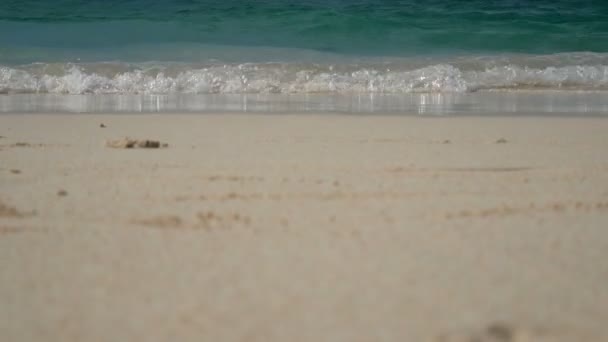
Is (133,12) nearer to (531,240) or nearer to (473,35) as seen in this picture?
(473,35)

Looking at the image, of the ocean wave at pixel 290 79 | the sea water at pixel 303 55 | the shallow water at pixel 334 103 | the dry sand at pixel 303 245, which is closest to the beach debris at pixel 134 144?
the dry sand at pixel 303 245

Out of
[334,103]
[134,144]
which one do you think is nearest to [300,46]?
[334,103]

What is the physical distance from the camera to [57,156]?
2.64 metres

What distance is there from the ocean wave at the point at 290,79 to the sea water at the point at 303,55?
2 centimetres

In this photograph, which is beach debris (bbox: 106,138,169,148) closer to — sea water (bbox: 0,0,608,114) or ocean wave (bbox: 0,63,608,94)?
sea water (bbox: 0,0,608,114)

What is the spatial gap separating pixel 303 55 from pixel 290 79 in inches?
92.9

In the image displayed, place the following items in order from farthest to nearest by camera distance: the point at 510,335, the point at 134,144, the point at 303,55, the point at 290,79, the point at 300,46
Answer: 1. the point at 300,46
2. the point at 303,55
3. the point at 290,79
4. the point at 134,144
5. the point at 510,335

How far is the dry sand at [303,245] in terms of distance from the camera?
1.09 meters

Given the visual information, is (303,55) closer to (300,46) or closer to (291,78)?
(300,46)

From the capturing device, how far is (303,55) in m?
9.23

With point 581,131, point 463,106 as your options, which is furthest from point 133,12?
point 581,131

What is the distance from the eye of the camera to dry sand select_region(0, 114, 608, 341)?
1.09 metres

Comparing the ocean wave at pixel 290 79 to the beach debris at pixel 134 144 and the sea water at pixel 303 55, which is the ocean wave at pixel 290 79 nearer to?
the sea water at pixel 303 55

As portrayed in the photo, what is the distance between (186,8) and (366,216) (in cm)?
1222
